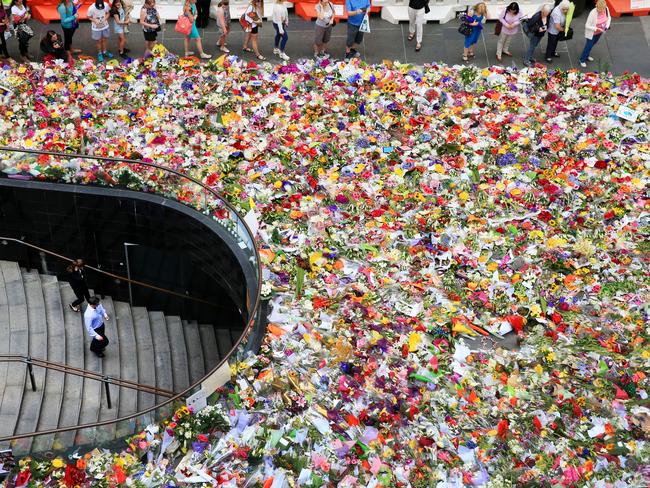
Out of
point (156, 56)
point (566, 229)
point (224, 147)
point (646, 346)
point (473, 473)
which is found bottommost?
point (473, 473)

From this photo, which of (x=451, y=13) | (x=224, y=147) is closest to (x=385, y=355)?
(x=224, y=147)

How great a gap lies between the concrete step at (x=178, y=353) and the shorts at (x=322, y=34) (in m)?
5.45

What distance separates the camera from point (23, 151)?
1333 centimetres

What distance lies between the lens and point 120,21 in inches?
643

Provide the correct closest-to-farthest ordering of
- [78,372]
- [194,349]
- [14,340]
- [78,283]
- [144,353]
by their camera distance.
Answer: [78,372] < [14,340] < [78,283] < [144,353] < [194,349]

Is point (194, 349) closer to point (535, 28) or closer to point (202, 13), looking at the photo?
point (202, 13)

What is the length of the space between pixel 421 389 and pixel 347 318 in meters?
1.30

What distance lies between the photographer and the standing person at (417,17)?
1686 cm

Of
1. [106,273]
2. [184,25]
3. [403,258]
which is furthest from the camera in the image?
[184,25]

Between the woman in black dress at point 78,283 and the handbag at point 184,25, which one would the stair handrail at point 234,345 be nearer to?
the woman in black dress at point 78,283

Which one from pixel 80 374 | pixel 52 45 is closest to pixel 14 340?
pixel 80 374

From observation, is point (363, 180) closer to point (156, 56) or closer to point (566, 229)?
point (566, 229)

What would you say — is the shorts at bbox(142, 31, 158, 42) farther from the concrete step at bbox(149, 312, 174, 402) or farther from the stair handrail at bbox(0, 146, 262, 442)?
the concrete step at bbox(149, 312, 174, 402)

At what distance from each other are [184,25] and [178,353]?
5634mm
